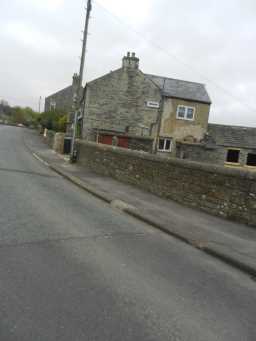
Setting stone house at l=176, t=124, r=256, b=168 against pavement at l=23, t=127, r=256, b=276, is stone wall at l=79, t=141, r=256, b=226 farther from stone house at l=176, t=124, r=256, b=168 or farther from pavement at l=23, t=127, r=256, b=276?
stone house at l=176, t=124, r=256, b=168

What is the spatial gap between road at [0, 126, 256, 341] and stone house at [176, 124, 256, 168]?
20.5 m

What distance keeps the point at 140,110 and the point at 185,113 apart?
484 cm

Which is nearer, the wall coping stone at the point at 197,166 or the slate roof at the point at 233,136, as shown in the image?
the wall coping stone at the point at 197,166

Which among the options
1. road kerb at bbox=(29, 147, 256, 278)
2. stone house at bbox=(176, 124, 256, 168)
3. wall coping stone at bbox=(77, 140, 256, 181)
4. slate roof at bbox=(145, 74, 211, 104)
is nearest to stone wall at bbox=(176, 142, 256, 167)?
stone house at bbox=(176, 124, 256, 168)

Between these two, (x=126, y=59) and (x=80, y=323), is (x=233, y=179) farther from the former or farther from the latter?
(x=126, y=59)

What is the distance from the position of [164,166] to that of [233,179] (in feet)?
9.92

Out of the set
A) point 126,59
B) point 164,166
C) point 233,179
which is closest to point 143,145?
point 126,59

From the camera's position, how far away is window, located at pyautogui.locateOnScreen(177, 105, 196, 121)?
29125mm

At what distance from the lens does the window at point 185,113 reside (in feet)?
95.6

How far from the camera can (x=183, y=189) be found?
966 centimetres

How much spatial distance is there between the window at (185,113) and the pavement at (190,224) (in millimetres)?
19461

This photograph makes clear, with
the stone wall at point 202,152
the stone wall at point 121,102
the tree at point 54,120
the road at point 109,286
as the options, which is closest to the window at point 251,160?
the stone wall at point 202,152

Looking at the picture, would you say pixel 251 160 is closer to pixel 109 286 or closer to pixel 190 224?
pixel 190 224

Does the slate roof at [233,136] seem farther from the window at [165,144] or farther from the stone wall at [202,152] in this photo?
the window at [165,144]
